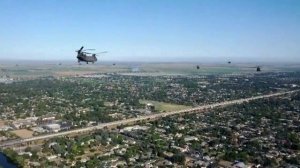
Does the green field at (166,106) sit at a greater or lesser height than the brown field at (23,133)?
greater

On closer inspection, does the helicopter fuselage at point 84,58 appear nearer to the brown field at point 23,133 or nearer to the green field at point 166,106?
the brown field at point 23,133

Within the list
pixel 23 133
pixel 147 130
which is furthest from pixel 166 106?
pixel 23 133

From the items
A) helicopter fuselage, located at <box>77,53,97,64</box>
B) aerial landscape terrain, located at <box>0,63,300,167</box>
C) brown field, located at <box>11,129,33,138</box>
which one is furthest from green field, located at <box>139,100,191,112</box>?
helicopter fuselage, located at <box>77,53,97,64</box>

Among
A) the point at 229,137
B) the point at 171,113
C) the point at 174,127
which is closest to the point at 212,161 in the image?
the point at 229,137

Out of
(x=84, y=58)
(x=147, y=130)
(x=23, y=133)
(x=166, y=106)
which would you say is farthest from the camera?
(x=166, y=106)

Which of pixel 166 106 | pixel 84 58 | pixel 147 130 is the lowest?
pixel 147 130

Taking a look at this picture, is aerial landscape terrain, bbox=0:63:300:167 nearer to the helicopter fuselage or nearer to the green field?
the green field

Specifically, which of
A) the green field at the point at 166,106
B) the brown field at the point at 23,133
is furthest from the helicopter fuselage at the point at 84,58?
the green field at the point at 166,106

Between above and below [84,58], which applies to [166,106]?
below

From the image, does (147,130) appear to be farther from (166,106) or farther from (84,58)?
(84,58)

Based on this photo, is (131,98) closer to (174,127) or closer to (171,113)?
(171,113)

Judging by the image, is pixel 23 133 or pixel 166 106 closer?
pixel 23 133
